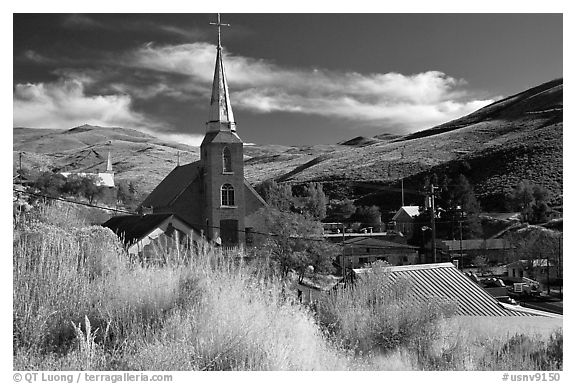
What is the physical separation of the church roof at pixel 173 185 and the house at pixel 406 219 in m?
3.33

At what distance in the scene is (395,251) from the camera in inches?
335

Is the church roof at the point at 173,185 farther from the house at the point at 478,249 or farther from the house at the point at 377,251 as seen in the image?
the house at the point at 478,249

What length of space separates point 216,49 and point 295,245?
14.3ft

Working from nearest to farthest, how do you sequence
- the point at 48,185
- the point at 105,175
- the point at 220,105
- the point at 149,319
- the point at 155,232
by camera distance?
1. the point at 149,319
2. the point at 220,105
3. the point at 155,232
4. the point at 48,185
5. the point at 105,175

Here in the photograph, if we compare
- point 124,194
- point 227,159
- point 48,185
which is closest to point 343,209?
point 227,159

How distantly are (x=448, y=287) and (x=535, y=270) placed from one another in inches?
214

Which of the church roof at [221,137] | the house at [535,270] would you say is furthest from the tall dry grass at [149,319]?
the house at [535,270]

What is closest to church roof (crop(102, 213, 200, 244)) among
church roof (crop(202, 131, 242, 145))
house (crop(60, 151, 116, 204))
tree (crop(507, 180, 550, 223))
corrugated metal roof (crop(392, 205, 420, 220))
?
house (crop(60, 151, 116, 204))

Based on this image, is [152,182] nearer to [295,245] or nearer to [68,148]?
[68,148]

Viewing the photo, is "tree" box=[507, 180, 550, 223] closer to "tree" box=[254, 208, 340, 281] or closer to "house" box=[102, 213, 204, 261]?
"tree" box=[254, 208, 340, 281]

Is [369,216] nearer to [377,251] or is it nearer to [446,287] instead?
[377,251]

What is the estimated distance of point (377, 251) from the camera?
8.45m

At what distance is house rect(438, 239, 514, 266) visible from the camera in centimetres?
833

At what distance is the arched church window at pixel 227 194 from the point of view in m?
6.33
